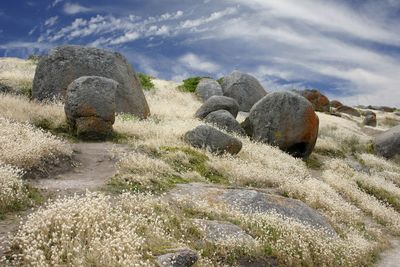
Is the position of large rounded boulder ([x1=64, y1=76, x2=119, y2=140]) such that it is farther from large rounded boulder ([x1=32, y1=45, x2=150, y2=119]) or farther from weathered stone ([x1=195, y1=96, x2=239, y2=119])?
weathered stone ([x1=195, y1=96, x2=239, y2=119])

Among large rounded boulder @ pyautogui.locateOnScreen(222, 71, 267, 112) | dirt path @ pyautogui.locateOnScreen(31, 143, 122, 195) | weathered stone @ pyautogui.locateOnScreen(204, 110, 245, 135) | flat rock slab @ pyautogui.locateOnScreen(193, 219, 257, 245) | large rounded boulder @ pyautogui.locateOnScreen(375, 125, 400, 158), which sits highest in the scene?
dirt path @ pyautogui.locateOnScreen(31, 143, 122, 195)

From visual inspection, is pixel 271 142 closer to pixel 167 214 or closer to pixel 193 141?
pixel 193 141

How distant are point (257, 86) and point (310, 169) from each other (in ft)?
68.0

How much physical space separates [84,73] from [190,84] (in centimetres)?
2601

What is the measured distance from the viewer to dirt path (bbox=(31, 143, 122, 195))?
14.7 metres

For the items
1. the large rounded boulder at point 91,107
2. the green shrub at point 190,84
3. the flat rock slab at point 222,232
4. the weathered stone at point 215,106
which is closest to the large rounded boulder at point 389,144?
the weathered stone at point 215,106

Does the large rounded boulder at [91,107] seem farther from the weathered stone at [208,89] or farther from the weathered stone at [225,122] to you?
the weathered stone at [208,89]

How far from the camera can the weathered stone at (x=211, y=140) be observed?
23.6 metres

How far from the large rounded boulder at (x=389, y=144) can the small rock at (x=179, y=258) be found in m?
34.9

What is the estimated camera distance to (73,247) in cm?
919

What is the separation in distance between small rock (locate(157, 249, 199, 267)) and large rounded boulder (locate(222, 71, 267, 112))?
123 feet

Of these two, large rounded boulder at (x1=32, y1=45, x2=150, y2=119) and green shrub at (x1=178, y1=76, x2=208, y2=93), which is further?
green shrub at (x1=178, y1=76, x2=208, y2=93)

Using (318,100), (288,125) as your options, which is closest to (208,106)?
(288,125)

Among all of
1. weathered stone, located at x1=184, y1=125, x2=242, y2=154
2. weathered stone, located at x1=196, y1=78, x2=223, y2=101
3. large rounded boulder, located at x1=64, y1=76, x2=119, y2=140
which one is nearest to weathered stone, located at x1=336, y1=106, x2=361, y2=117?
weathered stone, located at x1=196, y1=78, x2=223, y2=101
